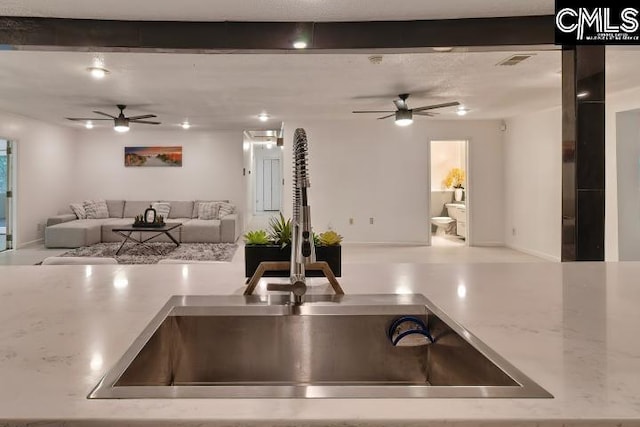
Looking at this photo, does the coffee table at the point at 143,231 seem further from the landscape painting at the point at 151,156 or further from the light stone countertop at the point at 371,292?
the light stone countertop at the point at 371,292

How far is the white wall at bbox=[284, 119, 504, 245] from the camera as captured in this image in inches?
313

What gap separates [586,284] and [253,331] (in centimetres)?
100

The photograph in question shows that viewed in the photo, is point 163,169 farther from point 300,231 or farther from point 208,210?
point 300,231

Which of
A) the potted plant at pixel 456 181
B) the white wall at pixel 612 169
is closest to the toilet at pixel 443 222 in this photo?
the potted plant at pixel 456 181

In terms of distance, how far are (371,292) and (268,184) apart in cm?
1437

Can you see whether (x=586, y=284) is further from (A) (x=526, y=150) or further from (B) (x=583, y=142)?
(A) (x=526, y=150)

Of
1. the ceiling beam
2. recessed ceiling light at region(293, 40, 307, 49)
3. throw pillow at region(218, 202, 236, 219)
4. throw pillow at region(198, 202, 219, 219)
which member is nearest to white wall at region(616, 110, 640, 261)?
the ceiling beam

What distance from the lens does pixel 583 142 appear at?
9.12 ft

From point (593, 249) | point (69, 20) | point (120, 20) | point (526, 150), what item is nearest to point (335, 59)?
point (120, 20)

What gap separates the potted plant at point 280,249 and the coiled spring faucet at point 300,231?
22cm

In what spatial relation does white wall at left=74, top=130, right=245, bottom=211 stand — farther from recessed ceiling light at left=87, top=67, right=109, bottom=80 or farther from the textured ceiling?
recessed ceiling light at left=87, top=67, right=109, bottom=80

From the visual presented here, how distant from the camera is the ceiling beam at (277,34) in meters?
2.92

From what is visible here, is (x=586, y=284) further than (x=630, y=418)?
Yes

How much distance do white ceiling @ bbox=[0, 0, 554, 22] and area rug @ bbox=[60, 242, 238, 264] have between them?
4113 mm
